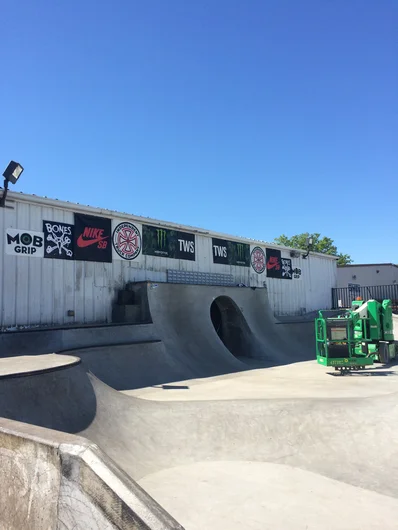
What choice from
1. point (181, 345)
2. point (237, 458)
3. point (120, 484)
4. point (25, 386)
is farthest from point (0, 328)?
point (120, 484)

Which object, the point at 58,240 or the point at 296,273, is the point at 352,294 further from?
the point at 58,240

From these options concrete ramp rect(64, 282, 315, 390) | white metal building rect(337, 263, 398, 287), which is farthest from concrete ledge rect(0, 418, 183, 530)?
white metal building rect(337, 263, 398, 287)

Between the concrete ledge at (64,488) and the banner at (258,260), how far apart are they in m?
17.9

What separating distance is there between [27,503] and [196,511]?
2.05 m

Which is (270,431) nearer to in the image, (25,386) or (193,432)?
(193,432)

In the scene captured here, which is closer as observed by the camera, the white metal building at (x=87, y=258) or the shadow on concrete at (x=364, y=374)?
the shadow on concrete at (x=364, y=374)

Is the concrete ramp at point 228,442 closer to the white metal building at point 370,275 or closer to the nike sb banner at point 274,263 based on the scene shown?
the nike sb banner at point 274,263

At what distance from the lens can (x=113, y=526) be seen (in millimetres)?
1920

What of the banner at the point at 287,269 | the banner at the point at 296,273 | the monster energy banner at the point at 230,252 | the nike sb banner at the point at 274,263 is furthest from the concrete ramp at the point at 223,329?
the banner at the point at 296,273

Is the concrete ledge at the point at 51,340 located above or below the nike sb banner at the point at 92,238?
below

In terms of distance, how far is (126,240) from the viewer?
47.6 feet

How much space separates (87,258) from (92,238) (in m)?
0.70

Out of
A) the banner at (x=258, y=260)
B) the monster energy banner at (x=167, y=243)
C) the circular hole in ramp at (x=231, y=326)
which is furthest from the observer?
the banner at (x=258, y=260)

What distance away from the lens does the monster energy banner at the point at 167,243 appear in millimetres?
15336
